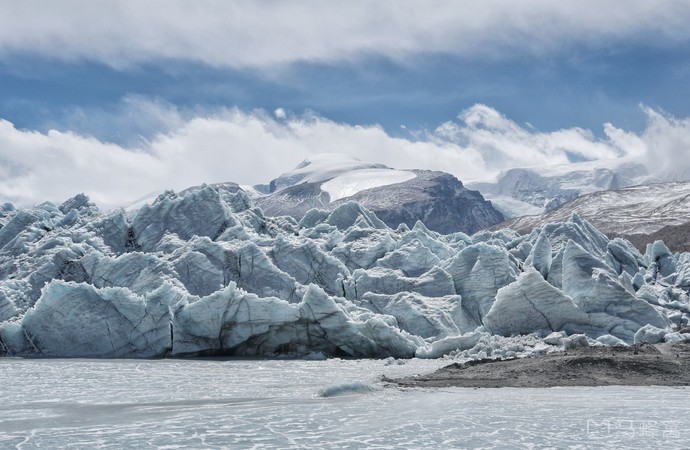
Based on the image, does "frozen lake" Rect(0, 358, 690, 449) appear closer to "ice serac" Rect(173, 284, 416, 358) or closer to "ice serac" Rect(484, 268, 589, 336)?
"ice serac" Rect(173, 284, 416, 358)

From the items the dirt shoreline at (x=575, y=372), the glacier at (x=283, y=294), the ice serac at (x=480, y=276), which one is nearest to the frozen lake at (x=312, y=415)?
the dirt shoreline at (x=575, y=372)

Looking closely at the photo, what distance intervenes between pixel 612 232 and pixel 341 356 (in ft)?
409

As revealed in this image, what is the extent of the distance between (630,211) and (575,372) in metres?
165

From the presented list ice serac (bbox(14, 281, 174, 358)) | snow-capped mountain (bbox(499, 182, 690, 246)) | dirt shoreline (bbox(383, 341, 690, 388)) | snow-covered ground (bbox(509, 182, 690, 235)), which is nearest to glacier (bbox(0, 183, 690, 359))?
ice serac (bbox(14, 281, 174, 358))

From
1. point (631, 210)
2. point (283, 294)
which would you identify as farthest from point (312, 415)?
point (631, 210)

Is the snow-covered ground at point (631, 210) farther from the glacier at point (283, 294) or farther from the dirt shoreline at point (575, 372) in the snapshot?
the dirt shoreline at point (575, 372)

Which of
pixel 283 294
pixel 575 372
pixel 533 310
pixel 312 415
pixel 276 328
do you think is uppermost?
pixel 283 294

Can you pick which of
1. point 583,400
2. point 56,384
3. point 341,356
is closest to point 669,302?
point 341,356

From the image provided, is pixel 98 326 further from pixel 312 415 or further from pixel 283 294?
pixel 312 415

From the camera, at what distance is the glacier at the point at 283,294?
2103cm

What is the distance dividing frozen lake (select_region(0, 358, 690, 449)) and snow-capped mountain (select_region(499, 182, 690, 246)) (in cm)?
11372

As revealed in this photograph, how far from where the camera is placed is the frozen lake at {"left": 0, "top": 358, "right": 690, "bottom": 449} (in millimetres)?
8688

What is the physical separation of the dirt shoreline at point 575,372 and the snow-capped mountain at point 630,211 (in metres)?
109

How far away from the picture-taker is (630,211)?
166 m
